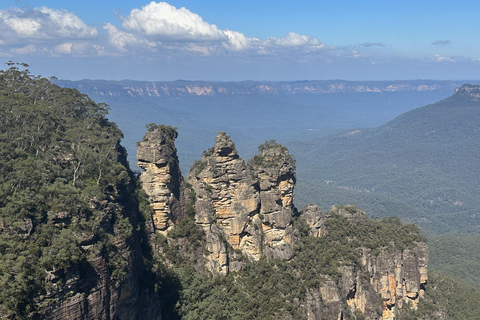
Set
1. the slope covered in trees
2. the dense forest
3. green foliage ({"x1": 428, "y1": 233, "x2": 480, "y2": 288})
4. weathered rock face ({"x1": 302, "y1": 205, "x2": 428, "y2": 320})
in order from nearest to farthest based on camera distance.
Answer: the slope covered in trees < the dense forest < weathered rock face ({"x1": 302, "y1": 205, "x2": 428, "y2": 320}) < green foliage ({"x1": 428, "y1": 233, "x2": 480, "y2": 288})

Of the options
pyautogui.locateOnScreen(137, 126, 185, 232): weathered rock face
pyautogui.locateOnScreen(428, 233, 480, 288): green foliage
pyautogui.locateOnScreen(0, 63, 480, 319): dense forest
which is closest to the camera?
pyautogui.locateOnScreen(0, 63, 480, 319): dense forest

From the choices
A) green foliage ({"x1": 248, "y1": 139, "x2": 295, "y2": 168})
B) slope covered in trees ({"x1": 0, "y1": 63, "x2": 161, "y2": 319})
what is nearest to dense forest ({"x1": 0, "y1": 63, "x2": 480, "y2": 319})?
slope covered in trees ({"x1": 0, "y1": 63, "x2": 161, "y2": 319})

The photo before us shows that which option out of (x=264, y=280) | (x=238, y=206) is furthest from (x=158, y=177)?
(x=264, y=280)

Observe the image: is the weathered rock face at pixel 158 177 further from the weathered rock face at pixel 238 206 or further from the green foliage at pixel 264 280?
the weathered rock face at pixel 238 206

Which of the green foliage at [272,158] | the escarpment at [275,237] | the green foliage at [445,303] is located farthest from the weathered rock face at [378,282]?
the green foliage at [272,158]

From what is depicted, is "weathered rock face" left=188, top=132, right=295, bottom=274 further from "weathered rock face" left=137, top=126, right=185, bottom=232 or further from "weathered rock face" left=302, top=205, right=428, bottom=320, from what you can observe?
"weathered rock face" left=302, top=205, right=428, bottom=320

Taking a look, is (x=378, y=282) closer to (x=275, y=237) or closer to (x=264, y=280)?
(x=275, y=237)

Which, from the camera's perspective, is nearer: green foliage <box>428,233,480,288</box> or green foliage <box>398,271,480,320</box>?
green foliage <box>398,271,480,320</box>

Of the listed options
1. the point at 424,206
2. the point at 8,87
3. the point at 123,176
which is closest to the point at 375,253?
the point at 123,176

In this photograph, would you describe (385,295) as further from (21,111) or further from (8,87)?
(8,87)
